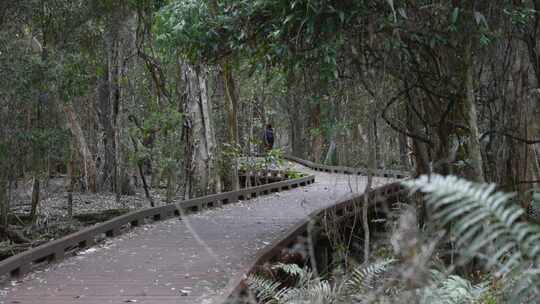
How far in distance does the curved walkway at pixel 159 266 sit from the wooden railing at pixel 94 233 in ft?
0.54

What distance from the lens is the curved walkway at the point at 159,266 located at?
7.01 metres

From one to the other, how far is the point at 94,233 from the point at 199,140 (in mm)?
8235

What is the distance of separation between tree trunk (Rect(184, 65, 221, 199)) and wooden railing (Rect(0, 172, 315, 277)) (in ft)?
4.50

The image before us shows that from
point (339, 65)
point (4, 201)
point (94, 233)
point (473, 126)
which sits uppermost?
point (339, 65)

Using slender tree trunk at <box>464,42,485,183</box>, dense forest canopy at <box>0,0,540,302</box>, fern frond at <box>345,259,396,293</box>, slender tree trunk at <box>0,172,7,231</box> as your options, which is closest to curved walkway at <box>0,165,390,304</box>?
fern frond at <box>345,259,396,293</box>

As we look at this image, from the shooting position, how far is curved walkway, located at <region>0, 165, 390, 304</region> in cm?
701

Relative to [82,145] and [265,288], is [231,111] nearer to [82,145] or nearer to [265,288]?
[82,145]

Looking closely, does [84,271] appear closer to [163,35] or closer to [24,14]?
[163,35]

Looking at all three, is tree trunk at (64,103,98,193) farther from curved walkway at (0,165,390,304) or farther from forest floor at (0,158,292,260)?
curved walkway at (0,165,390,304)

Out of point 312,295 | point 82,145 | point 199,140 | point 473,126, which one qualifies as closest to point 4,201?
point 199,140

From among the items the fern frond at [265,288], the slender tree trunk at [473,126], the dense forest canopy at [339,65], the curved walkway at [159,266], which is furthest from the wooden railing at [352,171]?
the fern frond at [265,288]

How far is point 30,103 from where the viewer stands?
13.6 meters

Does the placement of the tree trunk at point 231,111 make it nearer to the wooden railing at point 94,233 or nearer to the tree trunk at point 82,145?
the wooden railing at point 94,233

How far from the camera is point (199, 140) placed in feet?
59.7
